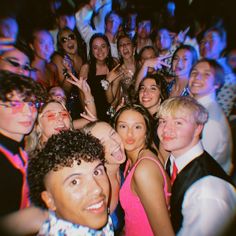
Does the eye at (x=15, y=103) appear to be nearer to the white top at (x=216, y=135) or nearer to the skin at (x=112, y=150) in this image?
the skin at (x=112, y=150)

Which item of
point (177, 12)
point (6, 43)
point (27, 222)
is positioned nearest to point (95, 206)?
point (27, 222)

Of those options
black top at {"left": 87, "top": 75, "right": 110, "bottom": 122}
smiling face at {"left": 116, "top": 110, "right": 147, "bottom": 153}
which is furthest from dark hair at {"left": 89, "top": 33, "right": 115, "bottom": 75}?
smiling face at {"left": 116, "top": 110, "right": 147, "bottom": 153}

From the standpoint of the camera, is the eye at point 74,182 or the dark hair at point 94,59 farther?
the dark hair at point 94,59

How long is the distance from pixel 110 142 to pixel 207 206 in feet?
3.06

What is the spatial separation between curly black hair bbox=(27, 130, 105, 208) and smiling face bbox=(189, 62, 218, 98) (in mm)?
1530

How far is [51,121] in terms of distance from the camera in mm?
1966

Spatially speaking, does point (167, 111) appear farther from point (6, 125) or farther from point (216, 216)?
point (6, 125)

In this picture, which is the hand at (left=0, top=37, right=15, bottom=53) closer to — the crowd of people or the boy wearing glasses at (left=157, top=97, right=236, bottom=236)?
the crowd of people

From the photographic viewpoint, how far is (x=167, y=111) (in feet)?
6.11

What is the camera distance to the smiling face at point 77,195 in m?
1.20

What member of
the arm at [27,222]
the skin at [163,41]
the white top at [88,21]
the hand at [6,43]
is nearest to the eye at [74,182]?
the arm at [27,222]

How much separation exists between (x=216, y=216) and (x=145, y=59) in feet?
8.68

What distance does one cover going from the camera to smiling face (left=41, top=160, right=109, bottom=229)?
47.1 inches

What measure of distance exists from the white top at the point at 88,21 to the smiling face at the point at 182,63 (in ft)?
5.71
